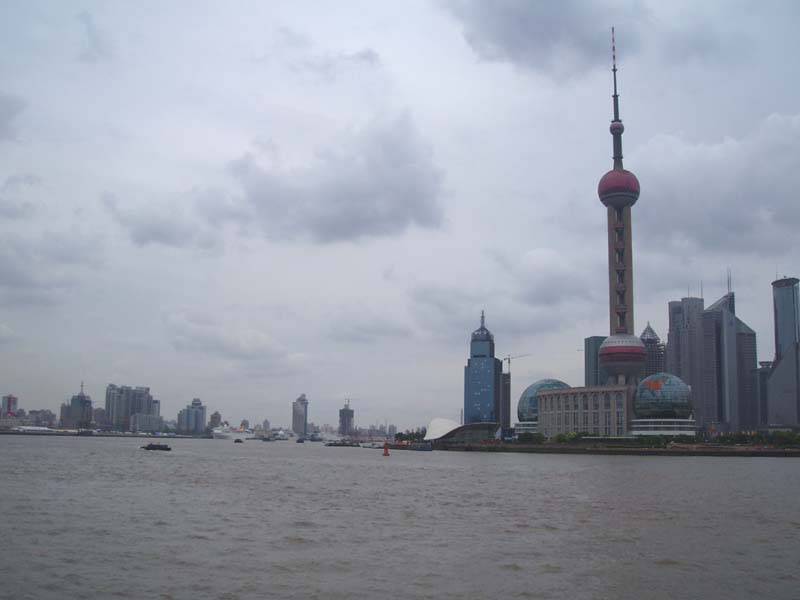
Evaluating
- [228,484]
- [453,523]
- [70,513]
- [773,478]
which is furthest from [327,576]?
[773,478]

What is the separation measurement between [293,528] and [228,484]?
26322 mm

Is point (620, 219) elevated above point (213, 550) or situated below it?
above

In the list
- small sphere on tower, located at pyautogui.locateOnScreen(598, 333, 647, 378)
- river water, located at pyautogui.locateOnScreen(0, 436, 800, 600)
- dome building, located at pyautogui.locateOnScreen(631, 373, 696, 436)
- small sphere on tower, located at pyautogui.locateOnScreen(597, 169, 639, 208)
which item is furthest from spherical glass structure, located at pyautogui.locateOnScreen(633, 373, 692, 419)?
river water, located at pyautogui.locateOnScreen(0, 436, 800, 600)

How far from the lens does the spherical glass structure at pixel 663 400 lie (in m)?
177

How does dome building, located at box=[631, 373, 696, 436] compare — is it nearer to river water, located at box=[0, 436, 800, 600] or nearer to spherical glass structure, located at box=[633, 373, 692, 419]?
spherical glass structure, located at box=[633, 373, 692, 419]

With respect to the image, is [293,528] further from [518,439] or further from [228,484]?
[518,439]

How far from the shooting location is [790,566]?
101 ft

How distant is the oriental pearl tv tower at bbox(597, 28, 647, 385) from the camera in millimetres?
186875

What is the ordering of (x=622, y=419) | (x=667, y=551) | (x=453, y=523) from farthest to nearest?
1. (x=622, y=419)
2. (x=453, y=523)
3. (x=667, y=551)

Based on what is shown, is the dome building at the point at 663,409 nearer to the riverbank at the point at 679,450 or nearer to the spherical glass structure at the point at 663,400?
the spherical glass structure at the point at 663,400

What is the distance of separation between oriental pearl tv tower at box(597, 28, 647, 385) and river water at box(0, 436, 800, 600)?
126m

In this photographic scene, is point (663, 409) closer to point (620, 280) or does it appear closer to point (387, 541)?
point (620, 280)

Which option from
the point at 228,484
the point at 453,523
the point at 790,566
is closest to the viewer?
the point at 790,566

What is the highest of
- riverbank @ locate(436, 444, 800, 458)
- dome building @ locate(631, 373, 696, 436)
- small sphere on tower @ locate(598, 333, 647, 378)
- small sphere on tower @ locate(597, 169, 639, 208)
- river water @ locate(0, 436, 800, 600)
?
small sphere on tower @ locate(597, 169, 639, 208)
